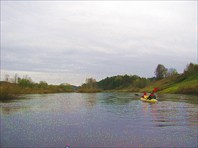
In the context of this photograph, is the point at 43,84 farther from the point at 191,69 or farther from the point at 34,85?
the point at 191,69

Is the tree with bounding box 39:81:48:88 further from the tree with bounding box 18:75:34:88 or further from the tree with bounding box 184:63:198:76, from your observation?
the tree with bounding box 184:63:198:76

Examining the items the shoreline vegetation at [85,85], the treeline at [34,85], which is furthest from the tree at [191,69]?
the treeline at [34,85]

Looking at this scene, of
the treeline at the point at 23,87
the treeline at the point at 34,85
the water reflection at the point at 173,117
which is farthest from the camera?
the treeline at the point at 34,85

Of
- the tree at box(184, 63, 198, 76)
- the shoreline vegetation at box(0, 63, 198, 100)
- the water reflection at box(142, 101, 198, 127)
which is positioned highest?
the tree at box(184, 63, 198, 76)

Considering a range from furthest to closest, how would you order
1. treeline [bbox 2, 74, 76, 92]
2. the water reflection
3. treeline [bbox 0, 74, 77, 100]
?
treeline [bbox 2, 74, 76, 92], treeline [bbox 0, 74, 77, 100], the water reflection

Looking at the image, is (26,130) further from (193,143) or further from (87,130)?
(193,143)

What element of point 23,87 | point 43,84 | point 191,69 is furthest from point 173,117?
point 43,84

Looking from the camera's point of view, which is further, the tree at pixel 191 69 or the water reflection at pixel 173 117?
the tree at pixel 191 69

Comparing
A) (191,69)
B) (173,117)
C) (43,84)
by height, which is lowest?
(173,117)

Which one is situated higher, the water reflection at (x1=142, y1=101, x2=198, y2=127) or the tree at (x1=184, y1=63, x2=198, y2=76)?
the tree at (x1=184, y1=63, x2=198, y2=76)

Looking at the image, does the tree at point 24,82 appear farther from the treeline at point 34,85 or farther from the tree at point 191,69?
the tree at point 191,69

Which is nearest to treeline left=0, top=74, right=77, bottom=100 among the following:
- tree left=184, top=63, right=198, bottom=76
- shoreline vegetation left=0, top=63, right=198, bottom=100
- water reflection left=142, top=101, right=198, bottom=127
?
shoreline vegetation left=0, top=63, right=198, bottom=100

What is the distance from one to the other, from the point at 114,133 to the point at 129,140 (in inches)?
120

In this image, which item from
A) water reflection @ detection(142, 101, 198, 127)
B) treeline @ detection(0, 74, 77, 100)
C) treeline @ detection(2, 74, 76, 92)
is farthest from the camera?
treeline @ detection(2, 74, 76, 92)
